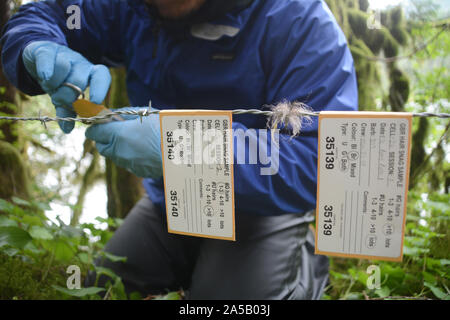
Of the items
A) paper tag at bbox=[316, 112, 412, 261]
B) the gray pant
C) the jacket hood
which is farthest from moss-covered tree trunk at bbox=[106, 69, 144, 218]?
paper tag at bbox=[316, 112, 412, 261]

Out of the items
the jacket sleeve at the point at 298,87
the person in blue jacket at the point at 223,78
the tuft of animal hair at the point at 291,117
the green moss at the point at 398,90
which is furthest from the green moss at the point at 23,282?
the green moss at the point at 398,90

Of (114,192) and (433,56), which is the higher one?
(433,56)

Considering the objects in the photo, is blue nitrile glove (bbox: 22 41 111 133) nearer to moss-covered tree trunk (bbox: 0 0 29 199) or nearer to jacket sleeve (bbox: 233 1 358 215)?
moss-covered tree trunk (bbox: 0 0 29 199)

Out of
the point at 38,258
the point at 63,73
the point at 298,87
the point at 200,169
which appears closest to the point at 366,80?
the point at 298,87

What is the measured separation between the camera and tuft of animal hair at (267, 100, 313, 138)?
30.4 inches

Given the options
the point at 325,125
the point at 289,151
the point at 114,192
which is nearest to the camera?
the point at 325,125

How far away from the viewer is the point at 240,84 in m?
1.06

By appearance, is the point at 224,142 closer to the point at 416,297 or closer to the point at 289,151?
the point at 289,151

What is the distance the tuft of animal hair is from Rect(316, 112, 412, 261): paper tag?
4.3 inches

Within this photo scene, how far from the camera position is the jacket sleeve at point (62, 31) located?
113cm

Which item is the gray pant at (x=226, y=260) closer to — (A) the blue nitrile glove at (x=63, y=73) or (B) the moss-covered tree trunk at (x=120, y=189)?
(B) the moss-covered tree trunk at (x=120, y=189)

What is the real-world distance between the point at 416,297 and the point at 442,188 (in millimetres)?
531

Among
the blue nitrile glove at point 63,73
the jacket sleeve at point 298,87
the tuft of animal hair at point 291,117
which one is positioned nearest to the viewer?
the tuft of animal hair at point 291,117

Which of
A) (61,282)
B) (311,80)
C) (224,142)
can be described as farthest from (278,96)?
(61,282)
